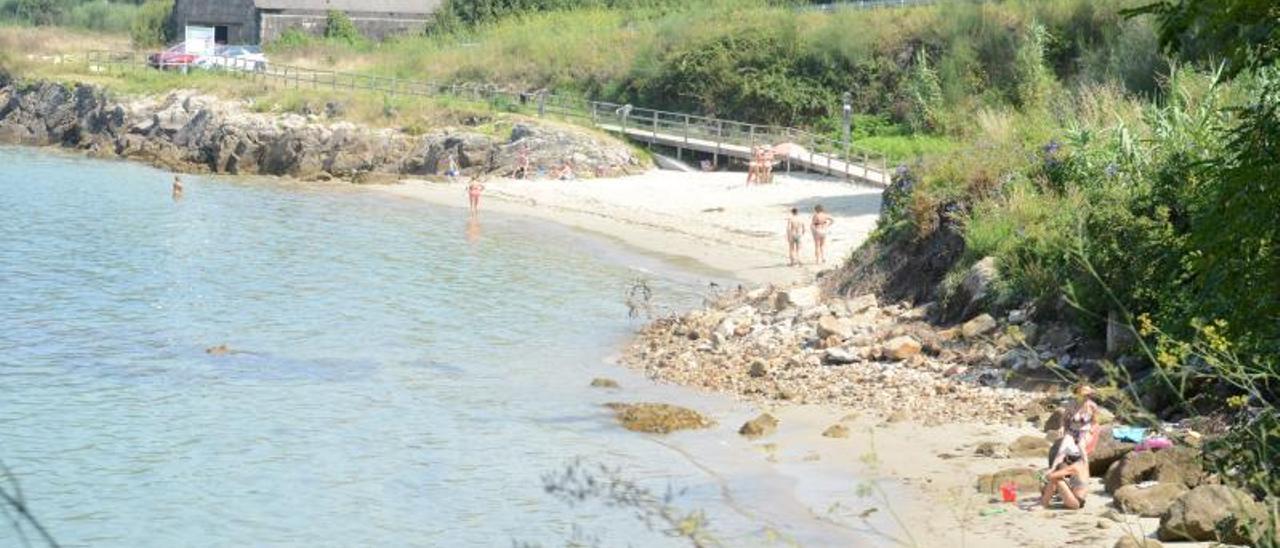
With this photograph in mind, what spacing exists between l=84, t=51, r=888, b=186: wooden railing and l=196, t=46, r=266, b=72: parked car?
0.08 meters

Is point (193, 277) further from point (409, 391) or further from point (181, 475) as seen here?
point (181, 475)

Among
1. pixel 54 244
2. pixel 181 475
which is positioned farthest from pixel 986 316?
pixel 54 244

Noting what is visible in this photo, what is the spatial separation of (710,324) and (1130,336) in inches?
295

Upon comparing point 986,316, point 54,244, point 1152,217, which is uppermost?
point 1152,217

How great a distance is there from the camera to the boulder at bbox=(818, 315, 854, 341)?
22.2 metres

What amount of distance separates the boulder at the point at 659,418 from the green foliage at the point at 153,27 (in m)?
61.7

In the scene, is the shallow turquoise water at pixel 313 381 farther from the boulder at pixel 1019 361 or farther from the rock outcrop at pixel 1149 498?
the boulder at pixel 1019 361

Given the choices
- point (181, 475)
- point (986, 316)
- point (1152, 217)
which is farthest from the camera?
point (986, 316)

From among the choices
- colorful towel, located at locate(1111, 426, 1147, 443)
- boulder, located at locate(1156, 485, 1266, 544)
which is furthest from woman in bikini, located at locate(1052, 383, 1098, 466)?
boulder, located at locate(1156, 485, 1266, 544)

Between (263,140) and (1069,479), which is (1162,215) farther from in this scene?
(263,140)

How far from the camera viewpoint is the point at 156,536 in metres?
15.1

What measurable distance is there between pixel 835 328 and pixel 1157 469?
8616mm

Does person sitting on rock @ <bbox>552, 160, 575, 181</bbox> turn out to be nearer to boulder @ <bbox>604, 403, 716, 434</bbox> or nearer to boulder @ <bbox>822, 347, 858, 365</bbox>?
boulder @ <bbox>822, 347, 858, 365</bbox>

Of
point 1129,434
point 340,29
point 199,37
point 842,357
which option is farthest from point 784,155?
point 199,37
